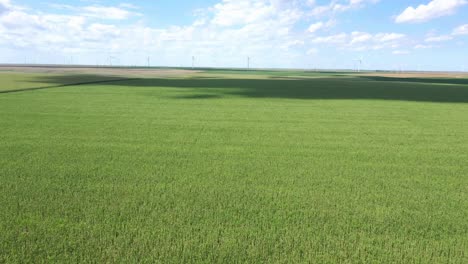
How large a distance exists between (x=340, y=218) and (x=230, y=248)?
1.98 metres

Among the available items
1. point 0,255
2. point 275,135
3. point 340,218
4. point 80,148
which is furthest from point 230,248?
point 275,135

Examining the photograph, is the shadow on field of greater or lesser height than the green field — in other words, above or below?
above

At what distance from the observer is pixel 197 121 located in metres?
14.5

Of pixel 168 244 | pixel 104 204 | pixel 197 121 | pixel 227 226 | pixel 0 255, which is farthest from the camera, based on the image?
pixel 197 121

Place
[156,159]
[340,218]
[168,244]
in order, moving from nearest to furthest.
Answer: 1. [168,244]
2. [340,218]
3. [156,159]

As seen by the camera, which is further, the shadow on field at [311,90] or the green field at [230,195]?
the shadow on field at [311,90]

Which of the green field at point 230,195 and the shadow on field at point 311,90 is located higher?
the shadow on field at point 311,90

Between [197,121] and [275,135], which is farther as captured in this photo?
[197,121]

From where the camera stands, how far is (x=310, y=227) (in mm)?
5035

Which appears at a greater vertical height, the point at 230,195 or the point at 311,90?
the point at 311,90

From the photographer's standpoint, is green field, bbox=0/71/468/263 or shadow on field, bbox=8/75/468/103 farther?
shadow on field, bbox=8/75/468/103

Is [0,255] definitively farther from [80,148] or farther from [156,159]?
[80,148]

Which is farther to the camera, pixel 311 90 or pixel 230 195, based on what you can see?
pixel 311 90

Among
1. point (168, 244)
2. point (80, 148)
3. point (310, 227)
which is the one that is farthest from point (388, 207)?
point (80, 148)
